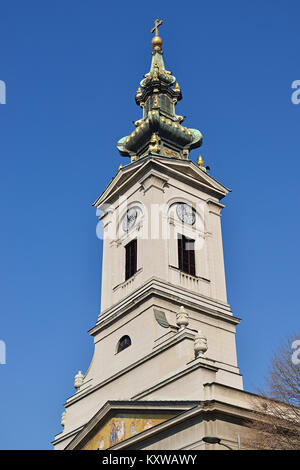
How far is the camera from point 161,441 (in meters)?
23.3

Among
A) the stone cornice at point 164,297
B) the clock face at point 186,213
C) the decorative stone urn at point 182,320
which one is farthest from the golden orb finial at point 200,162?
the decorative stone urn at point 182,320

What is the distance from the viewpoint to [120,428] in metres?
25.4

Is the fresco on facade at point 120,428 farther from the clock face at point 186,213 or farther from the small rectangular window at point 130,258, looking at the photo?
the clock face at point 186,213

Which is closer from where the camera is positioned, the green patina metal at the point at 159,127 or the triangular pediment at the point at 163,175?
the triangular pediment at the point at 163,175

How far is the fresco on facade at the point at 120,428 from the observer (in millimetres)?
24094

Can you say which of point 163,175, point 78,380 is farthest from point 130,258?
point 78,380

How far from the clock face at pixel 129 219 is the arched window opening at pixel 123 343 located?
5723 mm

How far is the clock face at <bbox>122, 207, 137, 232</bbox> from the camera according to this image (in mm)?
33500

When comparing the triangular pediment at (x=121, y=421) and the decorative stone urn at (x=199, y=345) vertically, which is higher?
the decorative stone urn at (x=199, y=345)

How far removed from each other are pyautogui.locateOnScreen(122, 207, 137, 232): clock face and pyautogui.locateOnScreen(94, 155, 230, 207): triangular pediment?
1.50m

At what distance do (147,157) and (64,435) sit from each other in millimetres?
12927

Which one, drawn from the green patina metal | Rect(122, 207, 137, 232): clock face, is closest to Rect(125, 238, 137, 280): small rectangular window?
Rect(122, 207, 137, 232): clock face
